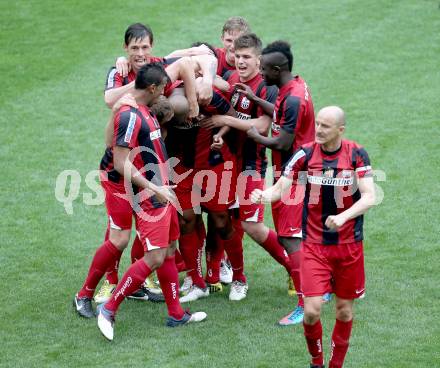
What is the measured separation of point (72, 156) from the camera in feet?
39.1

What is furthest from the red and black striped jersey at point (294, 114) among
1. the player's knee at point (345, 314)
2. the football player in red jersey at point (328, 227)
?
the player's knee at point (345, 314)

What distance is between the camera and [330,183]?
22.7 ft

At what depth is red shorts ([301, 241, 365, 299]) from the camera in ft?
22.7

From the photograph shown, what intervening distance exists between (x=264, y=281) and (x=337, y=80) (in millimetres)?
5389

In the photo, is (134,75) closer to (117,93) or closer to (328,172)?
(117,93)

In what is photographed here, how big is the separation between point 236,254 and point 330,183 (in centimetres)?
Answer: 204

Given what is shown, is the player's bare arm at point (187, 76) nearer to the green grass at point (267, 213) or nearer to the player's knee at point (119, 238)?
the player's knee at point (119, 238)

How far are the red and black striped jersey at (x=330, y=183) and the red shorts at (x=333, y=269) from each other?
0.06 m

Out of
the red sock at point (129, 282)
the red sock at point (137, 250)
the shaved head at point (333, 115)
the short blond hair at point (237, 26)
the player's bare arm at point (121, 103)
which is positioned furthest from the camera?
the short blond hair at point (237, 26)

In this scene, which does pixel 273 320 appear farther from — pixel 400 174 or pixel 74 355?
pixel 400 174

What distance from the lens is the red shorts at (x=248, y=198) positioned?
8.44 m

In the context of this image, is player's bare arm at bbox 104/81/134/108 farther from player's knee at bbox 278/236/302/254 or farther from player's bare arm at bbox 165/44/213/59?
player's knee at bbox 278/236/302/254

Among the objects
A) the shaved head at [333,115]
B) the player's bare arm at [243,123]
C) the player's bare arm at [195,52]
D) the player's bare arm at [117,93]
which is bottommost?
the player's bare arm at [243,123]

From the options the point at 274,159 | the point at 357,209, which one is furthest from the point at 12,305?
the point at 357,209
